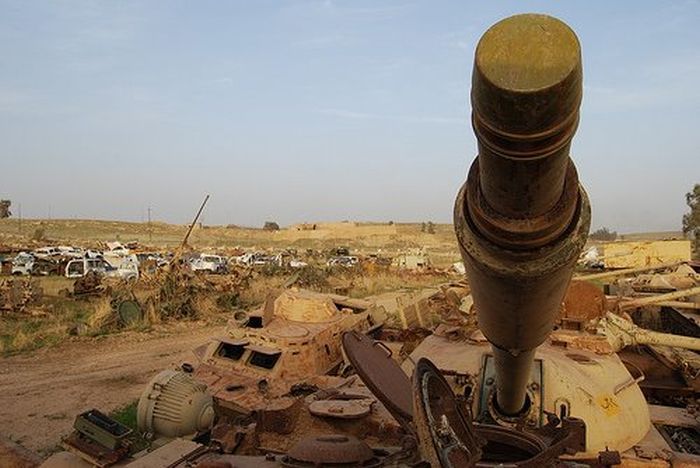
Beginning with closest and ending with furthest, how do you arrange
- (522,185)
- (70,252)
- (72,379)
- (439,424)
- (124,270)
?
(522,185) < (439,424) < (72,379) < (124,270) < (70,252)

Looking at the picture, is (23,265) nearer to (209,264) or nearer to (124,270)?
(124,270)

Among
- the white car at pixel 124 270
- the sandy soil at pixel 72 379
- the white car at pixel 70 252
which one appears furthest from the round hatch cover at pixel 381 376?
the white car at pixel 70 252

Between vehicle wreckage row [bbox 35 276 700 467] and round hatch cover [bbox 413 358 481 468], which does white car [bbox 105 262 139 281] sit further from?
round hatch cover [bbox 413 358 481 468]

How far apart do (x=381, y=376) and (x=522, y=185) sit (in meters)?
2.85

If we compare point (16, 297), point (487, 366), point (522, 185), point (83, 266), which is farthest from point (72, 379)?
point (83, 266)

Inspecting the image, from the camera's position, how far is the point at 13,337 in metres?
18.7

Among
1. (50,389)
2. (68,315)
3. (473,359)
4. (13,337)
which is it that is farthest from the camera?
(68,315)

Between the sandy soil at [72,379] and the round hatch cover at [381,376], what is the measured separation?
20.6 feet

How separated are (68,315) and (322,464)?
20155 mm

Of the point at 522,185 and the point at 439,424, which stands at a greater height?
the point at 522,185

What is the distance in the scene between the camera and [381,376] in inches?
187

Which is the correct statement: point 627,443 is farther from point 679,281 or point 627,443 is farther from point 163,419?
point 679,281

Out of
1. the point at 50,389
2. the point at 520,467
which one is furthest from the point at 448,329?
the point at 50,389

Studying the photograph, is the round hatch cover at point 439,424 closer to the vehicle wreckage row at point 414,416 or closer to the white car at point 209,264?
the vehicle wreckage row at point 414,416
